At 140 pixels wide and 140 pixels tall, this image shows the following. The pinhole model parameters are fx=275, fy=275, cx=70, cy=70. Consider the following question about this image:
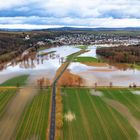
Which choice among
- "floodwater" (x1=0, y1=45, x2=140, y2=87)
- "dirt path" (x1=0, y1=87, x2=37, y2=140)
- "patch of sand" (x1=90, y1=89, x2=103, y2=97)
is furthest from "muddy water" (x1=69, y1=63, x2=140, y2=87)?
"dirt path" (x1=0, y1=87, x2=37, y2=140)

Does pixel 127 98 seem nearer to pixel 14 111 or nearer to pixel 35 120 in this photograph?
pixel 35 120

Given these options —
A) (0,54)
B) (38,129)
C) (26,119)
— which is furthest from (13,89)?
(0,54)

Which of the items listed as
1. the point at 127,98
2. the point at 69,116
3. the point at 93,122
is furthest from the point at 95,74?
the point at 93,122

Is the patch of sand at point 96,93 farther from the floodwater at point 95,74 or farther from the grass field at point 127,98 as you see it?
the floodwater at point 95,74

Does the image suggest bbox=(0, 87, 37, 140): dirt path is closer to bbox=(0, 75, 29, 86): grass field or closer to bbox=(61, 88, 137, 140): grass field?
bbox=(0, 75, 29, 86): grass field

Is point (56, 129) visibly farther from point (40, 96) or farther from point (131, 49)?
point (131, 49)

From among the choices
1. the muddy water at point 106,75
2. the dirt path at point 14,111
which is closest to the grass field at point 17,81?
the dirt path at point 14,111

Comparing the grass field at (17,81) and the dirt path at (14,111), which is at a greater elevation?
the dirt path at (14,111)

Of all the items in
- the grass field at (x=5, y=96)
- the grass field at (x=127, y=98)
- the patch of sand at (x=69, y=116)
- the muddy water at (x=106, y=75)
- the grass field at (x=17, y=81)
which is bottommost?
the muddy water at (x=106, y=75)
